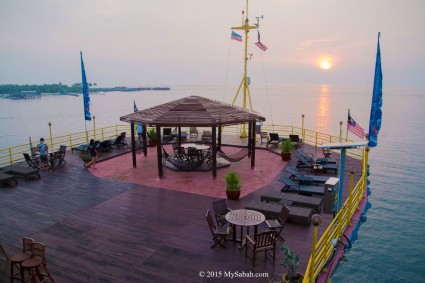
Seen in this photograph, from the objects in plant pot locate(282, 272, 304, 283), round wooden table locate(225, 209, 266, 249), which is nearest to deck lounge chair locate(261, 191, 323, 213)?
round wooden table locate(225, 209, 266, 249)

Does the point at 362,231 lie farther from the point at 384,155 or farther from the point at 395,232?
the point at 384,155

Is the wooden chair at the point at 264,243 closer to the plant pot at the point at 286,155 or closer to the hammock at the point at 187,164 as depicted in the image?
the hammock at the point at 187,164

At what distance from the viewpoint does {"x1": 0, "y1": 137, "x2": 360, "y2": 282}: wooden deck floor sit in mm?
6859

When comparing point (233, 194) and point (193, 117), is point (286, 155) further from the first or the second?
point (233, 194)

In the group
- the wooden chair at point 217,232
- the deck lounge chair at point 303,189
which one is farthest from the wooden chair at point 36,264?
the deck lounge chair at point 303,189

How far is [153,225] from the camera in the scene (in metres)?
9.07

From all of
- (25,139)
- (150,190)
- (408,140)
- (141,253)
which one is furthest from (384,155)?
(25,139)

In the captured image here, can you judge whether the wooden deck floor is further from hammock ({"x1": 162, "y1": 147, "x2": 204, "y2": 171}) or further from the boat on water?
hammock ({"x1": 162, "y1": 147, "x2": 204, "y2": 171})

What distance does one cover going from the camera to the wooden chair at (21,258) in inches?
251

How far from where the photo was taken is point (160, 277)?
6.58 m

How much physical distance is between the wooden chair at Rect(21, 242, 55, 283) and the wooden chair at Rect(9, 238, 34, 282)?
100 mm

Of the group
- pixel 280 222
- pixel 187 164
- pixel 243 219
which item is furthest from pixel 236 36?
pixel 243 219

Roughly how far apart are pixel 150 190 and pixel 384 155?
32.9 m

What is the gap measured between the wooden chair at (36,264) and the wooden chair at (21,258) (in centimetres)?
10
